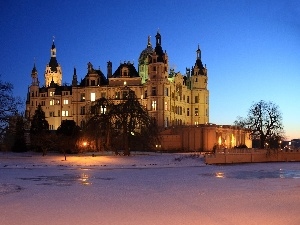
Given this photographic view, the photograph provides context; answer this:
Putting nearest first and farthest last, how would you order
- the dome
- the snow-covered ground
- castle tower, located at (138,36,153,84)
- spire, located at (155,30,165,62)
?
the snow-covered ground → spire, located at (155,30,165,62) → castle tower, located at (138,36,153,84) → the dome

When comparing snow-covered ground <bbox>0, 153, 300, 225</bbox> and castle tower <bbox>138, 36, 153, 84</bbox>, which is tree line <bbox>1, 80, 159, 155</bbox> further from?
castle tower <bbox>138, 36, 153, 84</bbox>

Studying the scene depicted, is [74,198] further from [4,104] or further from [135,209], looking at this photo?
[4,104]

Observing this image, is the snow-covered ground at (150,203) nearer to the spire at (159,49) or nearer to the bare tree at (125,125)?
the bare tree at (125,125)

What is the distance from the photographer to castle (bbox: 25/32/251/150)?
86.1 m

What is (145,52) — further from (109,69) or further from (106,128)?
(106,128)

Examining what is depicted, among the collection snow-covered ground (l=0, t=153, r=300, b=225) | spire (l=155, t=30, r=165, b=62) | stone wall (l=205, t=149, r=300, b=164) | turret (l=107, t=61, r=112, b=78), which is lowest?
snow-covered ground (l=0, t=153, r=300, b=225)

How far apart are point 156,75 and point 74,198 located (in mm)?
68583

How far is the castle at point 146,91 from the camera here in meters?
86.1

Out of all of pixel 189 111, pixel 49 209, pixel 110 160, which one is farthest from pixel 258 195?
pixel 189 111

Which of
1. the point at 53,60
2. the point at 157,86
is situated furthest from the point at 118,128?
the point at 53,60

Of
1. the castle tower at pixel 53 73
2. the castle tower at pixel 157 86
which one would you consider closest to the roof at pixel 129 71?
the castle tower at pixel 157 86

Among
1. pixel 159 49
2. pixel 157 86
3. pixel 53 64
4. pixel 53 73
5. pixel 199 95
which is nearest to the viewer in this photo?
pixel 157 86

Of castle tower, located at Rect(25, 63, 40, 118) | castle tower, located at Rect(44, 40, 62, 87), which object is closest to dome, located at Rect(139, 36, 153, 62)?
castle tower, located at Rect(25, 63, 40, 118)

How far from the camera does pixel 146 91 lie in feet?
292
